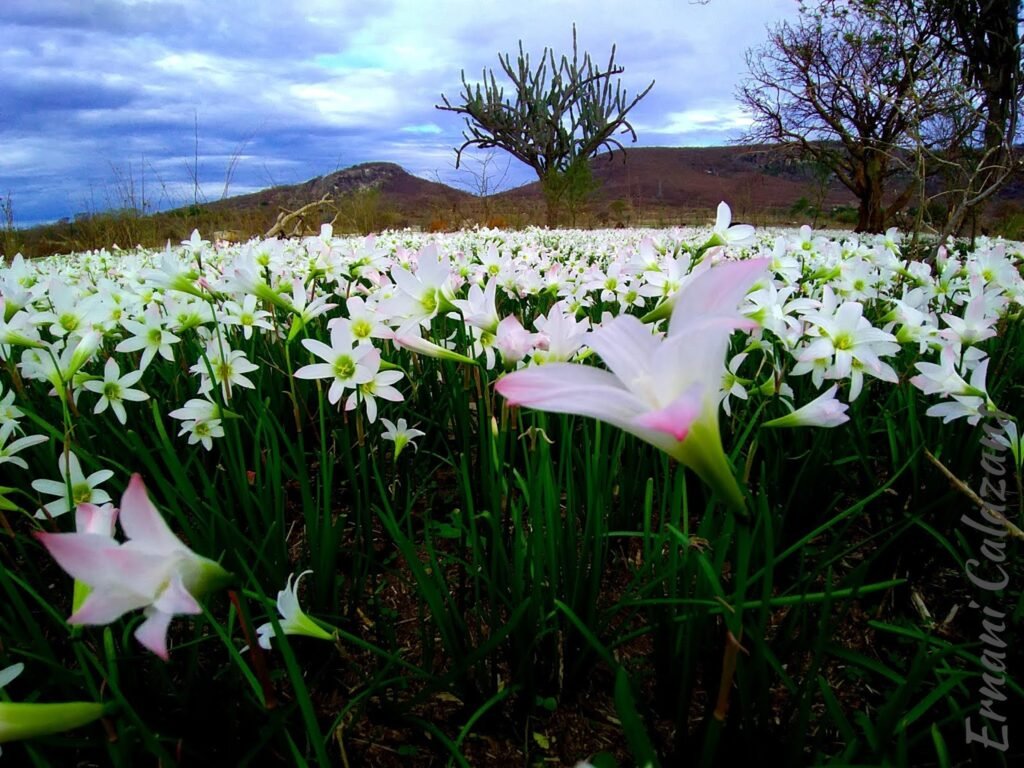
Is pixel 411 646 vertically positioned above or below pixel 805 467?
below

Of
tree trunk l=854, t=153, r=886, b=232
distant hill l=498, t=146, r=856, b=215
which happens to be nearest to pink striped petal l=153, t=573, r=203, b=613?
tree trunk l=854, t=153, r=886, b=232

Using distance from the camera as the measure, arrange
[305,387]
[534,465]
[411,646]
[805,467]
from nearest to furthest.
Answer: [534,465] < [411,646] < [805,467] < [305,387]

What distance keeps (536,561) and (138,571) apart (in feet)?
2.40

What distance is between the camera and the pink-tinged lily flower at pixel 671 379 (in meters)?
0.55

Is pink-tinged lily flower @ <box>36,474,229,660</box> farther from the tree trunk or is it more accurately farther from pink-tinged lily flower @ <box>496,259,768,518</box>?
the tree trunk

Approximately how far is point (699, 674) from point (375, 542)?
1049 mm

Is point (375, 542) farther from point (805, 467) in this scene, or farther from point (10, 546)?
point (805, 467)

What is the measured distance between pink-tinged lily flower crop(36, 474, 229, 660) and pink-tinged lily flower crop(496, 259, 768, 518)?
1.27 feet

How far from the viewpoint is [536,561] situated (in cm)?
117

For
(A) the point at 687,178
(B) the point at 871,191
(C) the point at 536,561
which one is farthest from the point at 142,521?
(A) the point at 687,178

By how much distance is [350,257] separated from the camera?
267 cm

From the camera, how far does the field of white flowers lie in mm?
645

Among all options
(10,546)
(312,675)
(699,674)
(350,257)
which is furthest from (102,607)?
(350,257)

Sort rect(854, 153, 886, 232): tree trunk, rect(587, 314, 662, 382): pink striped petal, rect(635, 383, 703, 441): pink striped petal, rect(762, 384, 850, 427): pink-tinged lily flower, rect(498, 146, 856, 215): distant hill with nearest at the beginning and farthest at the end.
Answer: rect(635, 383, 703, 441): pink striped petal
rect(587, 314, 662, 382): pink striped petal
rect(762, 384, 850, 427): pink-tinged lily flower
rect(854, 153, 886, 232): tree trunk
rect(498, 146, 856, 215): distant hill
